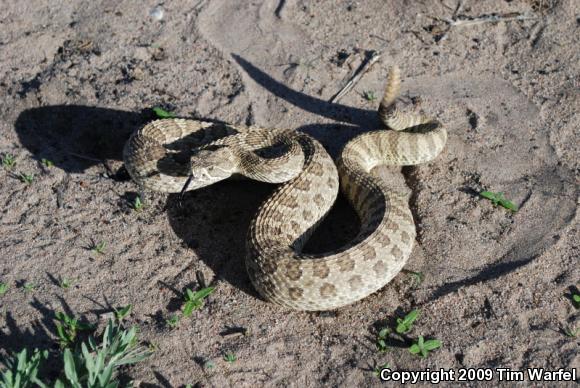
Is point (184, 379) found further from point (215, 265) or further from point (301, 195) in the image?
point (301, 195)

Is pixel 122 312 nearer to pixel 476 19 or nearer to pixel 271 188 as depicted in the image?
pixel 271 188

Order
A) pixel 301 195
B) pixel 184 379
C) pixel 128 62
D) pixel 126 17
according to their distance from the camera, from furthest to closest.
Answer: pixel 126 17
pixel 128 62
pixel 301 195
pixel 184 379

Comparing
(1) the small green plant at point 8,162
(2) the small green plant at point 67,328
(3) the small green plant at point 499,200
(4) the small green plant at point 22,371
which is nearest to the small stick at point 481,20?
(3) the small green plant at point 499,200

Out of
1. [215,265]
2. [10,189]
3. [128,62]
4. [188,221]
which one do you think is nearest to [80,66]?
[128,62]

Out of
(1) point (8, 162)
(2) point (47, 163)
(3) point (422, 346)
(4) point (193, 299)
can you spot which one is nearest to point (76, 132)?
(2) point (47, 163)

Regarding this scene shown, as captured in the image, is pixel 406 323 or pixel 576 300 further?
pixel 576 300

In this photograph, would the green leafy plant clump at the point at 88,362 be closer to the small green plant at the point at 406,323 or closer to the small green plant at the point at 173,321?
the small green plant at the point at 173,321

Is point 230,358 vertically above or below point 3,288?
below
